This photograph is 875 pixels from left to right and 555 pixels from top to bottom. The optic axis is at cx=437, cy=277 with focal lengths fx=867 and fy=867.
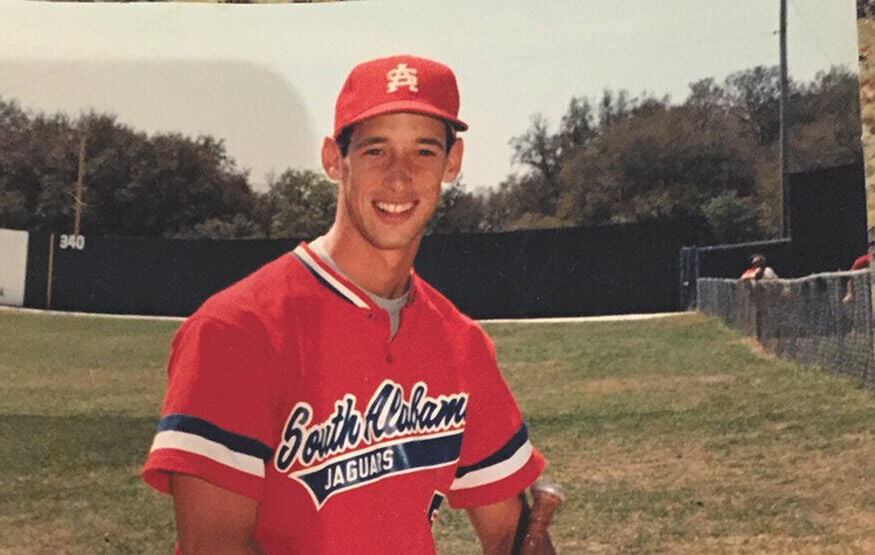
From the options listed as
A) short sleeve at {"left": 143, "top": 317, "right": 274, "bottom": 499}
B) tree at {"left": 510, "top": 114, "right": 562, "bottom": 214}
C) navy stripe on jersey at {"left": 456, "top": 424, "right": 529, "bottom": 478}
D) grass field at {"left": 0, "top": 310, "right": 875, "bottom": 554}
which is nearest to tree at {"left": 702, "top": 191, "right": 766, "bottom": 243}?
grass field at {"left": 0, "top": 310, "right": 875, "bottom": 554}

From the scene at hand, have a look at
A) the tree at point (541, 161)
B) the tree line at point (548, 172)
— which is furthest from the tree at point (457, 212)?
the tree at point (541, 161)

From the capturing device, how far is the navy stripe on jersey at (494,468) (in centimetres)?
124

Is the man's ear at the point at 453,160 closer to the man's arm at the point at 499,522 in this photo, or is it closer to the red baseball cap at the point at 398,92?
the red baseball cap at the point at 398,92

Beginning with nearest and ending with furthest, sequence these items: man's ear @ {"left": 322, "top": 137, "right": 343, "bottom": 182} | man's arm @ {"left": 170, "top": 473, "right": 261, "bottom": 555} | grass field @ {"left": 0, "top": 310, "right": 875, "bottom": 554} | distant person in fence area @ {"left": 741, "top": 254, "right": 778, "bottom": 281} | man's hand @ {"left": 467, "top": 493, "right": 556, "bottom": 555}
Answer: man's arm @ {"left": 170, "top": 473, "right": 261, "bottom": 555}
man's ear @ {"left": 322, "top": 137, "right": 343, "bottom": 182}
man's hand @ {"left": 467, "top": 493, "right": 556, "bottom": 555}
grass field @ {"left": 0, "top": 310, "right": 875, "bottom": 554}
distant person in fence area @ {"left": 741, "top": 254, "right": 778, "bottom": 281}

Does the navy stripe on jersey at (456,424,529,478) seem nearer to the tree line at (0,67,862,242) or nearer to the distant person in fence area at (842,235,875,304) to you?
the tree line at (0,67,862,242)

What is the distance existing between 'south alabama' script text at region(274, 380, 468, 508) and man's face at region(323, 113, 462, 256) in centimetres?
20

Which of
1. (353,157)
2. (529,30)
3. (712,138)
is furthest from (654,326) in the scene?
(353,157)

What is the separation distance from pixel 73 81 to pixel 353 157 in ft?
3.37

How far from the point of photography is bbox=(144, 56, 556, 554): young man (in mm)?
950

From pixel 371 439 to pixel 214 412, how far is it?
24 centimetres

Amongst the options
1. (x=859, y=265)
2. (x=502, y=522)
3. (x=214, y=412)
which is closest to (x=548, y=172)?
(x=859, y=265)

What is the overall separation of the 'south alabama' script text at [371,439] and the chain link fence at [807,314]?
733 millimetres

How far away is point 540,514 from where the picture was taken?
1.19m

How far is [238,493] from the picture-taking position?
954 millimetres
